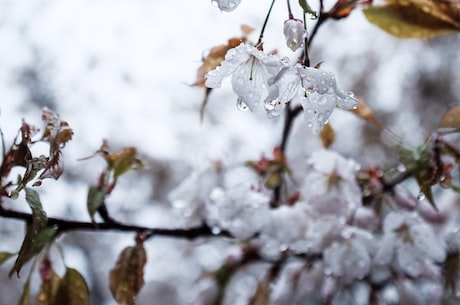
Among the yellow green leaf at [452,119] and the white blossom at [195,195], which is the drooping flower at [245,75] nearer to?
the yellow green leaf at [452,119]

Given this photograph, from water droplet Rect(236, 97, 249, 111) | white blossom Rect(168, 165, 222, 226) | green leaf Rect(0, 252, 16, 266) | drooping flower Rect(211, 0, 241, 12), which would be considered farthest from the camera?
white blossom Rect(168, 165, 222, 226)

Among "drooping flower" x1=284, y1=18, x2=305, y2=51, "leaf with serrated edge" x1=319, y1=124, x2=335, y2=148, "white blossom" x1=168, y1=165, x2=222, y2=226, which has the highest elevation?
"drooping flower" x1=284, y1=18, x2=305, y2=51

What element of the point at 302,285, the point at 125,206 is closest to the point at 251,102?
the point at 302,285

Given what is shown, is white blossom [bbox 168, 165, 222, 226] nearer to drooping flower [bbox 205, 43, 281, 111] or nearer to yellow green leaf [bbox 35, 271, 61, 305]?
yellow green leaf [bbox 35, 271, 61, 305]

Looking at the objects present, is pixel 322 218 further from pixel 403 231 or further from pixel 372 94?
pixel 372 94

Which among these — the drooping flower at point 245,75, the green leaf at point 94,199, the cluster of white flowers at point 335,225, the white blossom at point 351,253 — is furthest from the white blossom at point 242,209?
the drooping flower at point 245,75

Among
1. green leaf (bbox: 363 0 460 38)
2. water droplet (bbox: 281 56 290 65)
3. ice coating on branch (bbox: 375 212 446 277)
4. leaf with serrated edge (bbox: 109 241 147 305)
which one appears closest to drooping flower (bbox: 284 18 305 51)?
water droplet (bbox: 281 56 290 65)

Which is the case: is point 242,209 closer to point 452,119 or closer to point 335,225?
point 335,225
